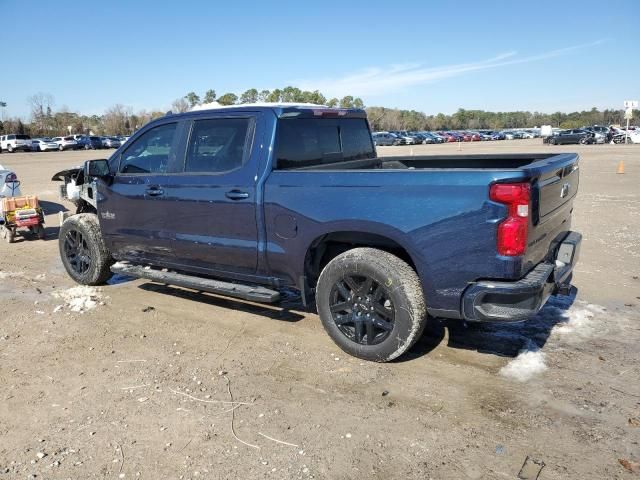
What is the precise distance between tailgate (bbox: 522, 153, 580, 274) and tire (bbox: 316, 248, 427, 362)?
0.82m

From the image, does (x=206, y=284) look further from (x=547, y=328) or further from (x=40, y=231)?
(x=40, y=231)

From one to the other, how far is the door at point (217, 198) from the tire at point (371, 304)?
85cm

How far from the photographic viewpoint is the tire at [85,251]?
244 inches

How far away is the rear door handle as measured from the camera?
17.2ft

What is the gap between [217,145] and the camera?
493 cm

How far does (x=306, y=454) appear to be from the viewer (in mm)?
3051

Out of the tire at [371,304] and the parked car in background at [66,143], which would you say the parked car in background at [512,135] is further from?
the tire at [371,304]

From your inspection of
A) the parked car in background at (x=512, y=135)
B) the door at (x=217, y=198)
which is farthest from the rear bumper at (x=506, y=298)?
the parked car in background at (x=512, y=135)

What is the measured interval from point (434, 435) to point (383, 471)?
478 mm

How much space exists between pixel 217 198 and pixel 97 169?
1.71m

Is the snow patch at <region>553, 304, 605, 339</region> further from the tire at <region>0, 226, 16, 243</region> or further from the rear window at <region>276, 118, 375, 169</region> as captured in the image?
the tire at <region>0, 226, 16, 243</region>

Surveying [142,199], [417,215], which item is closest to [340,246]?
[417,215]

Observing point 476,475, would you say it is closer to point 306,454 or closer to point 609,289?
point 306,454

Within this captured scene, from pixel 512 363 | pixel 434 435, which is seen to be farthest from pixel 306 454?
pixel 512 363
